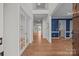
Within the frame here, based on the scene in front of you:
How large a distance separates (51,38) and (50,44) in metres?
0.22

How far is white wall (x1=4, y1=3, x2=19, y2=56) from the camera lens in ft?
10.4

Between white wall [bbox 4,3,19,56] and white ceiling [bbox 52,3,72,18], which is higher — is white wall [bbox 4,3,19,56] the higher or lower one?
the lower one

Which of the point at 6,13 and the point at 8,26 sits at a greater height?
the point at 6,13

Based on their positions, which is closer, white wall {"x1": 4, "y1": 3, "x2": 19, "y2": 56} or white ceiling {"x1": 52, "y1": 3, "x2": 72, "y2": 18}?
white wall {"x1": 4, "y1": 3, "x2": 19, "y2": 56}

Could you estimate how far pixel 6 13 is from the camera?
3119 mm

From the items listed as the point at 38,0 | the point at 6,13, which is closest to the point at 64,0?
the point at 38,0

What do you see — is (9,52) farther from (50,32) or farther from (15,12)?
(50,32)

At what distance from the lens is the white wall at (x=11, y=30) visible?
3.16 metres

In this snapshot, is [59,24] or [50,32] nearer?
[59,24]

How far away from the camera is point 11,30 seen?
3.41m

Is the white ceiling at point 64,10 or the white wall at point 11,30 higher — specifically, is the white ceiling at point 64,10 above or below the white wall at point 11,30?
above

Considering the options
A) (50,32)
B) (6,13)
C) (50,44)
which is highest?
(6,13)

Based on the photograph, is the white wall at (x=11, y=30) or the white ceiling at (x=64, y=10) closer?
the white wall at (x=11, y=30)

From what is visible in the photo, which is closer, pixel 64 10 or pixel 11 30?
pixel 11 30
